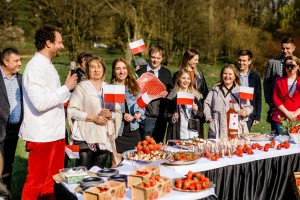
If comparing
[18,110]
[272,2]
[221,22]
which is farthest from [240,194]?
[272,2]

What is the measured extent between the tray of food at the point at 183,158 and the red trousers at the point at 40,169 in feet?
3.59

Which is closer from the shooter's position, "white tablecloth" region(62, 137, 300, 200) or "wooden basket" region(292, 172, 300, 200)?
"white tablecloth" region(62, 137, 300, 200)

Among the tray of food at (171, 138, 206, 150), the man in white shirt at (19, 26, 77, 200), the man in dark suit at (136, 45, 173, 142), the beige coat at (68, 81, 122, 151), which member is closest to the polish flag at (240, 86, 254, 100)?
the tray of food at (171, 138, 206, 150)

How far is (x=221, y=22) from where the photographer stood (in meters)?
26.4

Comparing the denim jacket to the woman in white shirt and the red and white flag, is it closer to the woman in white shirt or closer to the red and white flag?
the red and white flag

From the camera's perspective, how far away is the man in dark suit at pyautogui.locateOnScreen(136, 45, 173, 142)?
16.8ft

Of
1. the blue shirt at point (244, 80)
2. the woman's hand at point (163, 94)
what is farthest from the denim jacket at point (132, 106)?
the blue shirt at point (244, 80)

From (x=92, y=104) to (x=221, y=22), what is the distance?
23.8 m

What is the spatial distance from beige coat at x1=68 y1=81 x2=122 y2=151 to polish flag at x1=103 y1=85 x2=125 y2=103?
0.21 metres

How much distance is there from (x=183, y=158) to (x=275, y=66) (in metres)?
2.81

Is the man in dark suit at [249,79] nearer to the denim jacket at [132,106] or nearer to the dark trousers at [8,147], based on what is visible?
the denim jacket at [132,106]

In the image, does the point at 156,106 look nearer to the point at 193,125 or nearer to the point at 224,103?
the point at 193,125

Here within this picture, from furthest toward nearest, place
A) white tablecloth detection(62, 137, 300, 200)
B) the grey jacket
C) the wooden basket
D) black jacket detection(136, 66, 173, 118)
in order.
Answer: the grey jacket, black jacket detection(136, 66, 173, 118), the wooden basket, white tablecloth detection(62, 137, 300, 200)

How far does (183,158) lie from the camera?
3395mm
